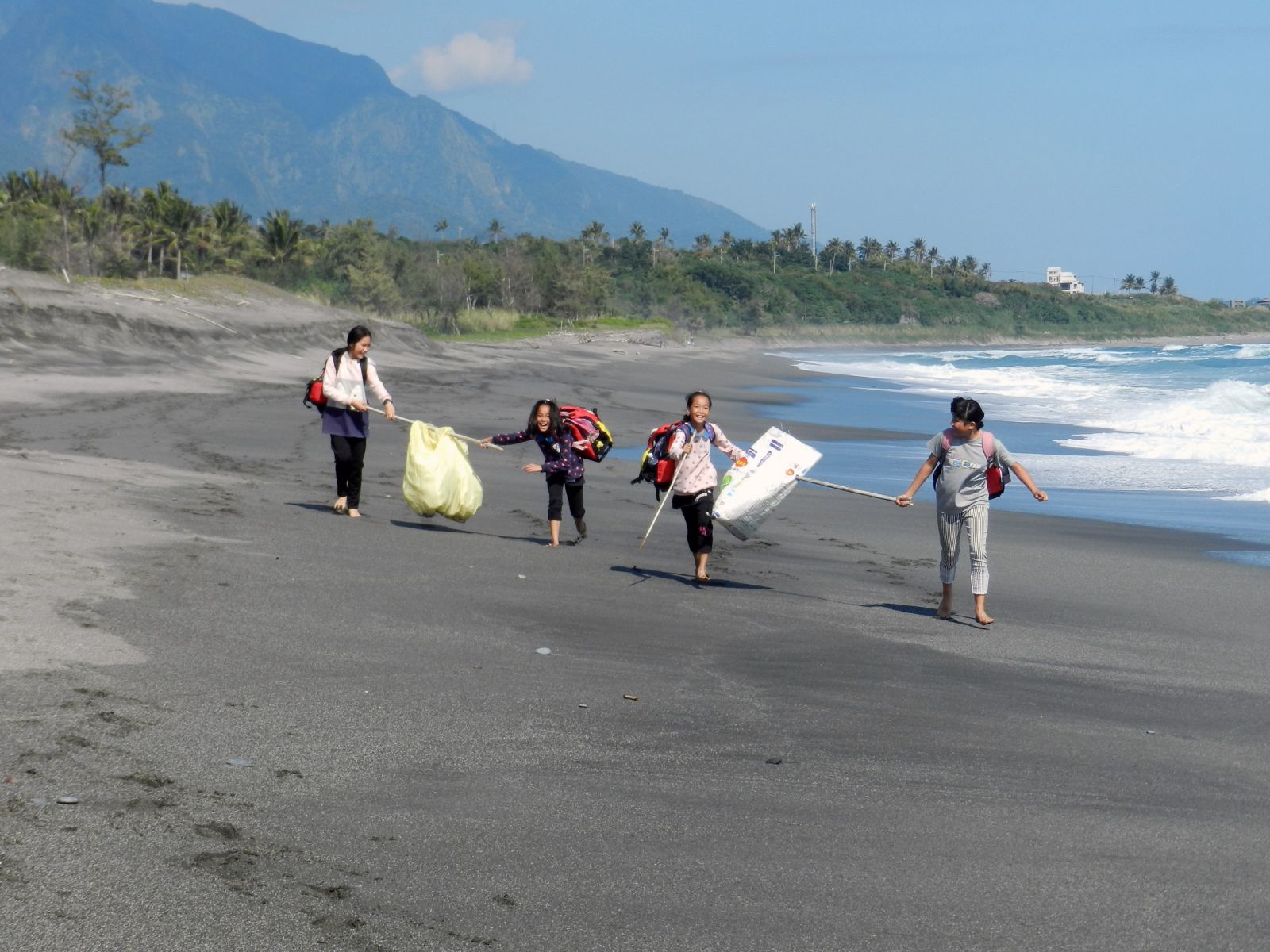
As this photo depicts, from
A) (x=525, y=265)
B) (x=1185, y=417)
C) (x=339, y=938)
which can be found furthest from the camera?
(x=525, y=265)

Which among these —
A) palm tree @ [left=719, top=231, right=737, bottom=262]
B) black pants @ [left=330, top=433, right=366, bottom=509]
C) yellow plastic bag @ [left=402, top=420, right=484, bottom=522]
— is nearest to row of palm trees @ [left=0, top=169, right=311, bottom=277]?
black pants @ [left=330, top=433, right=366, bottom=509]

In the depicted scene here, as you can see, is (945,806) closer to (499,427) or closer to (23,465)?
(23,465)

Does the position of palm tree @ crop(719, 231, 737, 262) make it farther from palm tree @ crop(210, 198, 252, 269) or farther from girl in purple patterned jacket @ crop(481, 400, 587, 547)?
girl in purple patterned jacket @ crop(481, 400, 587, 547)

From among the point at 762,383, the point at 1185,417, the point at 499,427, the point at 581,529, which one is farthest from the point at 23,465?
the point at 762,383

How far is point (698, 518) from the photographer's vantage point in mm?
9188

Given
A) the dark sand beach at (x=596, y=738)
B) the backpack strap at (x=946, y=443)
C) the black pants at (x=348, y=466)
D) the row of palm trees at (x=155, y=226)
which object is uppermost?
the row of palm trees at (x=155, y=226)

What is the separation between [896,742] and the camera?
5543 mm

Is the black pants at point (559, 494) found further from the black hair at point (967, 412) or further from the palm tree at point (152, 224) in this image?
the palm tree at point (152, 224)

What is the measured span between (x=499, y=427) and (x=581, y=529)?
9853mm

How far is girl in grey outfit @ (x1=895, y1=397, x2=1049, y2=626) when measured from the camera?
8.26 meters

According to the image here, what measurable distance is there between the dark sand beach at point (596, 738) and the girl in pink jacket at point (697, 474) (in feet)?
1.13

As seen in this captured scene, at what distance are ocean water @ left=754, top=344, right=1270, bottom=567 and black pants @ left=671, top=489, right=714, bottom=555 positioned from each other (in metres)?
4.80

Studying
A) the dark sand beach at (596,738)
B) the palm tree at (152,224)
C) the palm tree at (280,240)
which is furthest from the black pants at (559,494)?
the palm tree at (280,240)

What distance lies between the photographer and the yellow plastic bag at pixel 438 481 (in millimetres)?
10344
